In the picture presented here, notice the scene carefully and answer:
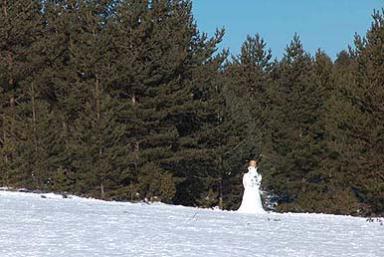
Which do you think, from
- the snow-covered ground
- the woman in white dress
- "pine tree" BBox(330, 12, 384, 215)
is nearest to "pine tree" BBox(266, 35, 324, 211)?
"pine tree" BBox(330, 12, 384, 215)

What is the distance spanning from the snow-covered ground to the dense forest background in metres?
9.43

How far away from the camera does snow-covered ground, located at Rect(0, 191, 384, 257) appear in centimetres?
958

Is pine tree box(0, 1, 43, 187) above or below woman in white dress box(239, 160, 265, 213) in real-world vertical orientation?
above

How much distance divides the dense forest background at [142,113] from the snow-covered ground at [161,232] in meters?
9.43

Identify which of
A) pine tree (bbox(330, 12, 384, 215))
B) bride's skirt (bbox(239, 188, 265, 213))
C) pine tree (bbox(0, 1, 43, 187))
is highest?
pine tree (bbox(0, 1, 43, 187))

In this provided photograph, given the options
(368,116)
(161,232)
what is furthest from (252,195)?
(368,116)

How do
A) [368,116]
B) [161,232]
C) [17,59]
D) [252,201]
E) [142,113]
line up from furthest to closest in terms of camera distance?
[17,59] < [142,113] < [368,116] < [252,201] < [161,232]

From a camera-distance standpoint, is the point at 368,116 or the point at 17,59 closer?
the point at 368,116

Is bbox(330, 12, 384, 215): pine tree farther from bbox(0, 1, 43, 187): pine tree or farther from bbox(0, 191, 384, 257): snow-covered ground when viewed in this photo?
bbox(0, 1, 43, 187): pine tree

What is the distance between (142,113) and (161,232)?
63.8ft

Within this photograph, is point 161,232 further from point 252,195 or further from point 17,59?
point 17,59

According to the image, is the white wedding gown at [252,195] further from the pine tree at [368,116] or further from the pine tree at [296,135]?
the pine tree at [296,135]

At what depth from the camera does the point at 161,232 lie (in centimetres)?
1148

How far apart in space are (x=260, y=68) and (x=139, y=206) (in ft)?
172
